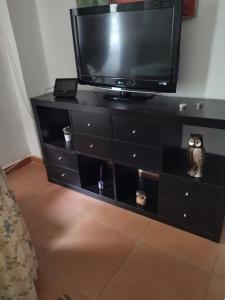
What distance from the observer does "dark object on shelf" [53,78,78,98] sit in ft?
5.91

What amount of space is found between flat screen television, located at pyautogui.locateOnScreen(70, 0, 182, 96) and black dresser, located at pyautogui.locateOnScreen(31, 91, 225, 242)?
0.16 meters

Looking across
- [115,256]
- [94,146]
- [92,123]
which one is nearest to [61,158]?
[94,146]

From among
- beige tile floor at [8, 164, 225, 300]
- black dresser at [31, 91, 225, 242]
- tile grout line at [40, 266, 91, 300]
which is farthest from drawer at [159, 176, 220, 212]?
tile grout line at [40, 266, 91, 300]

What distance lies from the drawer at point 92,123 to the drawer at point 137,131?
6 centimetres

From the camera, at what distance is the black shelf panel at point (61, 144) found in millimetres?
1880

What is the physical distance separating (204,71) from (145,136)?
58 centimetres

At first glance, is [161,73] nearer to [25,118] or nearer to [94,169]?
[94,169]

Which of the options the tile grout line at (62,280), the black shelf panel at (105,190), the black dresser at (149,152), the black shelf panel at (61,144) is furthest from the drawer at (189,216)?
the black shelf panel at (61,144)

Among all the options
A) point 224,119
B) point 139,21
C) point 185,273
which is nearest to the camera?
point 224,119

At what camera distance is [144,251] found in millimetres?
1432

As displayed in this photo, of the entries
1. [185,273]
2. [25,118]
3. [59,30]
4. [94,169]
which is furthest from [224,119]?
[25,118]

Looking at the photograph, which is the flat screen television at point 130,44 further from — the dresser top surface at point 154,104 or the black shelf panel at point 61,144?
the black shelf panel at point 61,144

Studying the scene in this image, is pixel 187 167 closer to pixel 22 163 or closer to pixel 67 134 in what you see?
pixel 67 134

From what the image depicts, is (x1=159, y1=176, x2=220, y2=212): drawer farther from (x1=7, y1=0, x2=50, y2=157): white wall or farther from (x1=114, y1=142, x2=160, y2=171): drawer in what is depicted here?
(x1=7, y1=0, x2=50, y2=157): white wall
